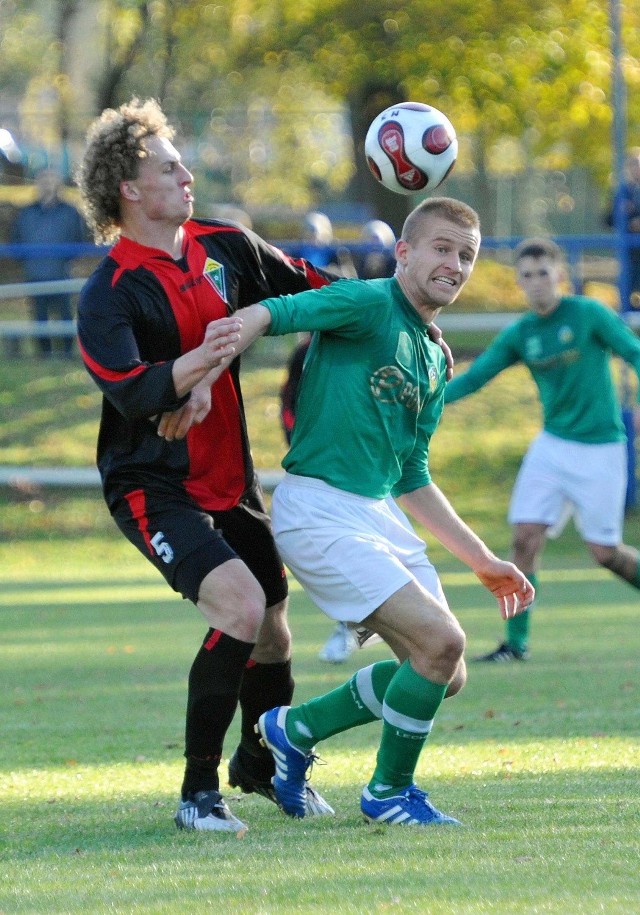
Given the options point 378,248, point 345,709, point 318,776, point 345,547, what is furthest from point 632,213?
point 345,547

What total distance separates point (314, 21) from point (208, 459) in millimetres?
21239

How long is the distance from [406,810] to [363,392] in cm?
142

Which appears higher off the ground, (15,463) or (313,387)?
(313,387)

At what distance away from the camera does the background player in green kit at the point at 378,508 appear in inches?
209

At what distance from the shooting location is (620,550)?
10648 millimetres

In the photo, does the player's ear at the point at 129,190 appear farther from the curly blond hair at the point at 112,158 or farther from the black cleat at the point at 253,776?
the black cleat at the point at 253,776

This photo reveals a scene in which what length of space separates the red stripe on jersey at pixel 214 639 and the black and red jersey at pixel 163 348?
1.63ft

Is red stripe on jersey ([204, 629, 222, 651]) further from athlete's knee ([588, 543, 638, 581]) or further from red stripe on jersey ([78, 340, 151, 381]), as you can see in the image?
athlete's knee ([588, 543, 638, 581])

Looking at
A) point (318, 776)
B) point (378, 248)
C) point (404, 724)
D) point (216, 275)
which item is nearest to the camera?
point (404, 724)

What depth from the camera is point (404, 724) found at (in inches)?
210

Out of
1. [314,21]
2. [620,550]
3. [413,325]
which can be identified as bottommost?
[620,550]

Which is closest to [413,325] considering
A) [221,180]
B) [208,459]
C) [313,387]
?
[313,387]

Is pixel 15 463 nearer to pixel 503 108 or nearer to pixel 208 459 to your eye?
pixel 503 108

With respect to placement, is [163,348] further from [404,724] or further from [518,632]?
[518,632]
